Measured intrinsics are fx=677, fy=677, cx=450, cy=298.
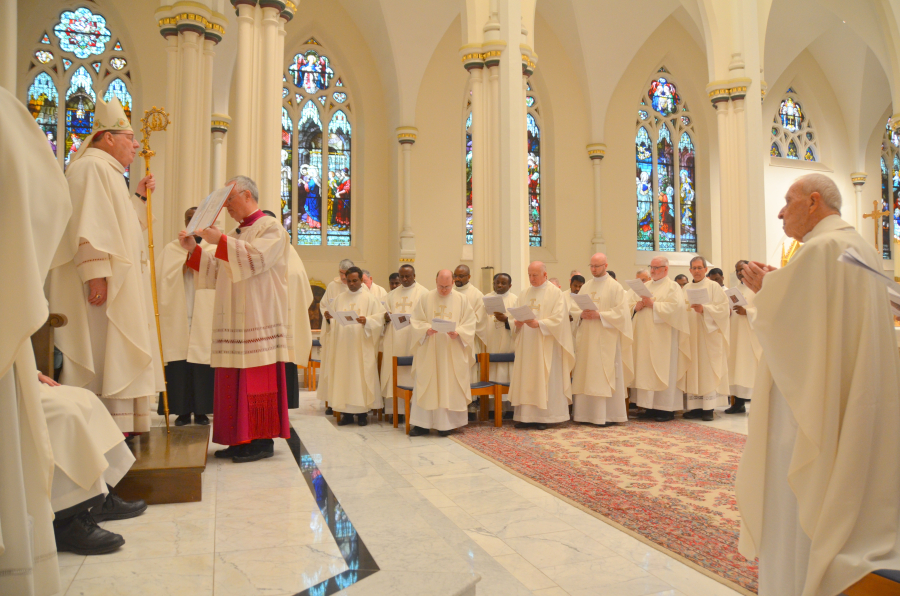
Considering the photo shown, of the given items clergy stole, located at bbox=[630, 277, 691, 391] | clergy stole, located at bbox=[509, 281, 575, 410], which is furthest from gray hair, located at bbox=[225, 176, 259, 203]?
clergy stole, located at bbox=[630, 277, 691, 391]

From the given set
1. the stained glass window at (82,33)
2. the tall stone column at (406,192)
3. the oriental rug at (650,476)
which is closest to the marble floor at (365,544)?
the oriental rug at (650,476)

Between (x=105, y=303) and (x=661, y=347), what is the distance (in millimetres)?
6455

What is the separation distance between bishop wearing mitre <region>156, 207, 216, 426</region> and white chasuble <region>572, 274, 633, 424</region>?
4.19 meters

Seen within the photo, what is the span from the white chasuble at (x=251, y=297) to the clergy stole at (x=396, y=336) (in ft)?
11.3

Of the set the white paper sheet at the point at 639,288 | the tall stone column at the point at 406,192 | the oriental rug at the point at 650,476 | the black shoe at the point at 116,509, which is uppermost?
the tall stone column at the point at 406,192

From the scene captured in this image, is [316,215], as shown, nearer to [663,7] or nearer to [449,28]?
[449,28]

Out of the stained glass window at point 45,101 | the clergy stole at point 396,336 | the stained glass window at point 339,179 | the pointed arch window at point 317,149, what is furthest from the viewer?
the stained glass window at point 339,179

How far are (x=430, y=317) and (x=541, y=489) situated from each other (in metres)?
2.96

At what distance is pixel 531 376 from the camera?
7688mm

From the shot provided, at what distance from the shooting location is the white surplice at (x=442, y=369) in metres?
7.29

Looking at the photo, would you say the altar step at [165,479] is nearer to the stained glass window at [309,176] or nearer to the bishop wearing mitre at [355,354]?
the bishop wearing mitre at [355,354]

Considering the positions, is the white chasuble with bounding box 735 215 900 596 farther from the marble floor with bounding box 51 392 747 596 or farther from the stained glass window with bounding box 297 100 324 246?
the stained glass window with bounding box 297 100 324 246

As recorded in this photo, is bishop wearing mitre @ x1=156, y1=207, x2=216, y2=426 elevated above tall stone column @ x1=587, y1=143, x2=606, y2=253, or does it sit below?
below

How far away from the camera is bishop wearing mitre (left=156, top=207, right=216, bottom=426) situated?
6.21 metres
